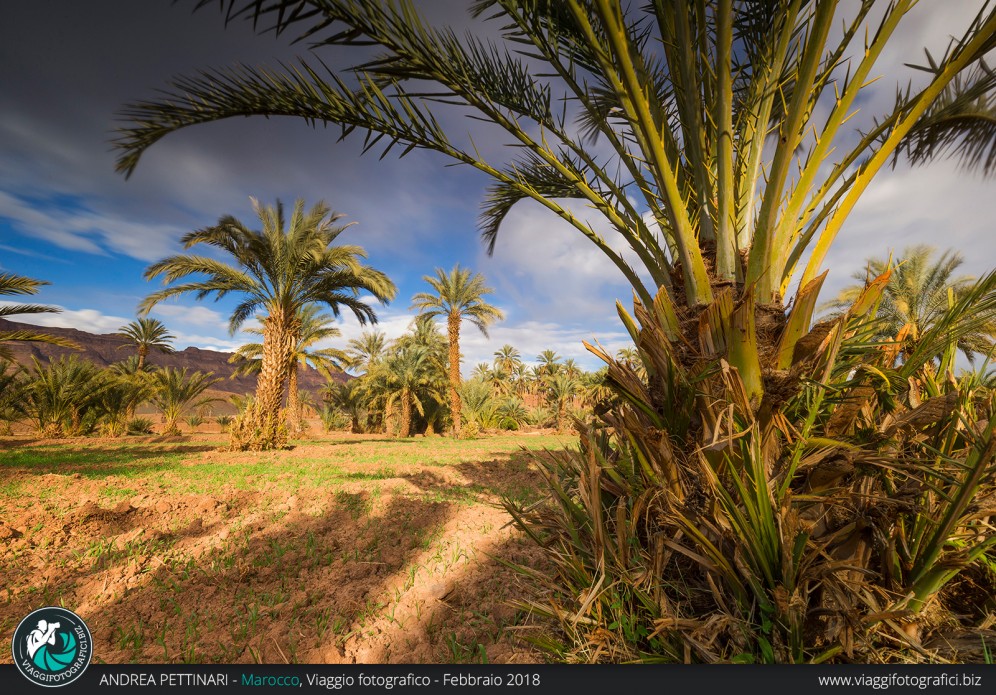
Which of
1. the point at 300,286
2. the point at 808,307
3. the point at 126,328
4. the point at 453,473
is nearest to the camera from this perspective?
the point at 808,307

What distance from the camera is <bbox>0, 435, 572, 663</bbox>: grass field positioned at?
75.0 inches

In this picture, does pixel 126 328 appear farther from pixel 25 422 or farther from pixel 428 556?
pixel 428 556

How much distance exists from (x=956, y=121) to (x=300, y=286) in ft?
43.1

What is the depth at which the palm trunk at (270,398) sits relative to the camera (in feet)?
33.1

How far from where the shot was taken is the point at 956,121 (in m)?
2.84

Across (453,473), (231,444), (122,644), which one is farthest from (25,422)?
(122,644)

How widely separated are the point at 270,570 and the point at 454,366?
56.2 ft

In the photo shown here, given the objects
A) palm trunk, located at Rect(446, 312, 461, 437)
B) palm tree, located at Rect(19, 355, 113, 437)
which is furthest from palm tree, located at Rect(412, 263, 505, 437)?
palm tree, located at Rect(19, 355, 113, 437)

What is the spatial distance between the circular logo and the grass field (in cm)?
34

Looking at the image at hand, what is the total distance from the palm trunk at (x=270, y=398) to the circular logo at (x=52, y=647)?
974 cm
